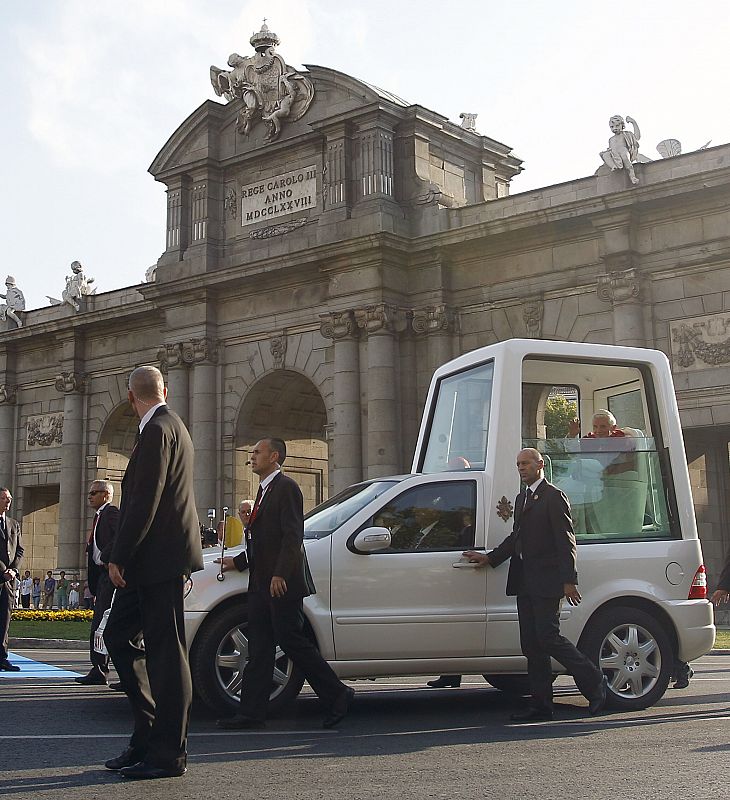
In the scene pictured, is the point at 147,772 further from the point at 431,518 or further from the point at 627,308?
the point at 627,308

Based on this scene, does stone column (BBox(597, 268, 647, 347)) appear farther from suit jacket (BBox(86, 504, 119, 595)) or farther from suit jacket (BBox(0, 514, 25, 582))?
suit jacket (BBox(86, 504, 119, 595))

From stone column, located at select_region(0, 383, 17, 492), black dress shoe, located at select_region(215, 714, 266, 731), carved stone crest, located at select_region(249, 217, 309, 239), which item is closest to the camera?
black dress shoe, located at select_region(215, 714, 266, 731)

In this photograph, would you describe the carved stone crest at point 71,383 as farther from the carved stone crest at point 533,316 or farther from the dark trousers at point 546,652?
the dark trousers at point 546,652

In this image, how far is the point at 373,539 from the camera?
8.70 m

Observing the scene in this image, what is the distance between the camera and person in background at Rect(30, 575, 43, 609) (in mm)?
34144

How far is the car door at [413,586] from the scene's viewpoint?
28.7 ft

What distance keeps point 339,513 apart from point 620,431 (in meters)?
2.75

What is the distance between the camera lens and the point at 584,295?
24.0 m

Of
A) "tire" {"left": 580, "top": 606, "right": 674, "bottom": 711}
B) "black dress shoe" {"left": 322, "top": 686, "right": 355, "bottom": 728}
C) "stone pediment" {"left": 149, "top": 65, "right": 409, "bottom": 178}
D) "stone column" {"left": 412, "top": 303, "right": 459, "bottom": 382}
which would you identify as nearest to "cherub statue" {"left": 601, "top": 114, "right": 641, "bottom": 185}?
"stone column" {"left": 412, "top": 303, "right": 459, "bottom": 382}

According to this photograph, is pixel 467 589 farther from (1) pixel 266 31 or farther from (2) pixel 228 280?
(1) pixel 266 31

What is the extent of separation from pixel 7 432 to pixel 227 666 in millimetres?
28396

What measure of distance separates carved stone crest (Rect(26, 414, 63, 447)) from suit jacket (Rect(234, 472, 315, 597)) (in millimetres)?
26943

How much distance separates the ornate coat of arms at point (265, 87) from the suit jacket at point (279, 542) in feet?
68.6

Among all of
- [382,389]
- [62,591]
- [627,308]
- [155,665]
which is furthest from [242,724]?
[62,591]
